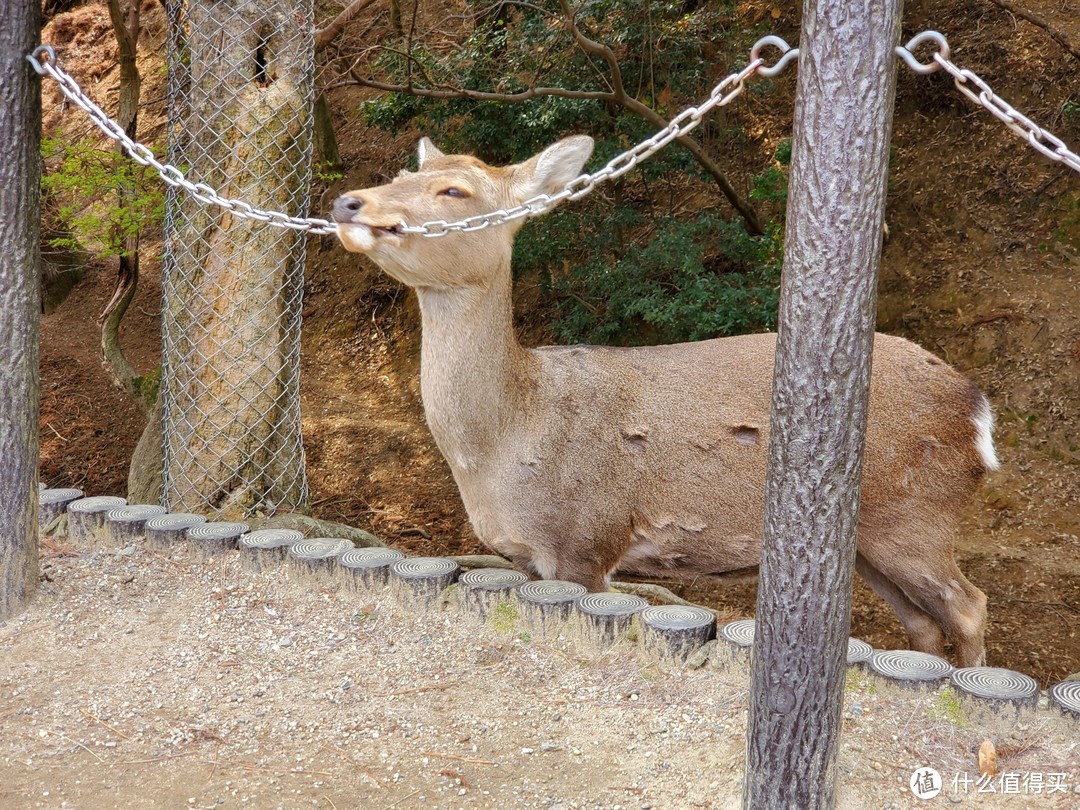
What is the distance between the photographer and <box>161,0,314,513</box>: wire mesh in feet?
20.8

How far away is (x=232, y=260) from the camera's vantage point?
645cm

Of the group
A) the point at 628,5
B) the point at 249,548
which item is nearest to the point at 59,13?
the point at 628,5

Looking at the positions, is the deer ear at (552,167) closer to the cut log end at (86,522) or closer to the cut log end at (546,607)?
the cut log end at (546,607)

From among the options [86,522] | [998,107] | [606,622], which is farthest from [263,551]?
[998,107]

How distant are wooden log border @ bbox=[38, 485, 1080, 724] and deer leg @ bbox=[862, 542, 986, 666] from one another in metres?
0.97

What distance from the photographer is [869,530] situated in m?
4.89

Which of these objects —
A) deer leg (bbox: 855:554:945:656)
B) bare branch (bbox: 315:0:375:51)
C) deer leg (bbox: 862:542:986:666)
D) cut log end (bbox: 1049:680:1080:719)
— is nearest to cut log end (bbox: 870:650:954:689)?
cut log end (bbox: 1049:680:1080:719)

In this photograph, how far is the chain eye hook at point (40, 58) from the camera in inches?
163

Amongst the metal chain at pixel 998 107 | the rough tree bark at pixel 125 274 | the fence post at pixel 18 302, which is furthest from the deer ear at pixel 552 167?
the rough tree bark at pixel 125 274

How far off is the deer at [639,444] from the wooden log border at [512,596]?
1.37 ft

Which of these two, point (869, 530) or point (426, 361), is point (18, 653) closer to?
point (426, 361)

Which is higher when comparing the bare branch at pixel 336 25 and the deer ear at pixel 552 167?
the bare branch at pixel 336 25

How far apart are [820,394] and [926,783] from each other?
1.43 meters

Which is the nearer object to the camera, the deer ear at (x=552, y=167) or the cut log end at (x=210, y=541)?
the deer ear at (x=552, y=167)
